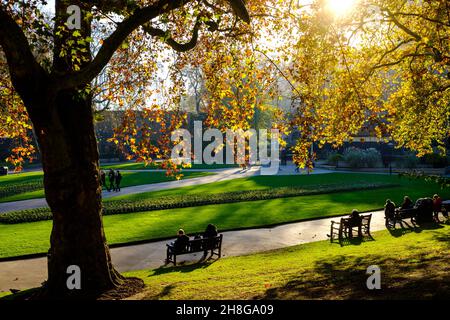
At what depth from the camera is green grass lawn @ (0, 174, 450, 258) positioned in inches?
633

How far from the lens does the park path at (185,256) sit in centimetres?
1177

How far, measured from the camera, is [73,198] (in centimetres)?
882

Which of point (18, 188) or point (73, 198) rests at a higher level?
point (73, 198)

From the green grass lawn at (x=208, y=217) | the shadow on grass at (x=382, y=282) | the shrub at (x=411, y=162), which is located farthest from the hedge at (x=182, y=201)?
the shrub at (x=411, y=162)

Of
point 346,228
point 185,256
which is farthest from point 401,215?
point 185,256

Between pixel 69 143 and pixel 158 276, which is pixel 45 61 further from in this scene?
pixel 158 276

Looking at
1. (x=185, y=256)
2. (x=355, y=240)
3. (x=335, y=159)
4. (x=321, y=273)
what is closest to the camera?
(x=321, y=273)

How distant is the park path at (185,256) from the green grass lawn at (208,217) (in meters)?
0.86

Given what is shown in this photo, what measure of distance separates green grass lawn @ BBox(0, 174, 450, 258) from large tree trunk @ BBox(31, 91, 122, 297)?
20.2 feet

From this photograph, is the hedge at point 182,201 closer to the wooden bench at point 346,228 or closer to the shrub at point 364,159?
the wooden bench at point 346,228

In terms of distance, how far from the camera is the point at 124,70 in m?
13.1

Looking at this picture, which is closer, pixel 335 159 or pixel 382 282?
pixel 382 282

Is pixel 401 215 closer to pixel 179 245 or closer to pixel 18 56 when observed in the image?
pixel 179 245

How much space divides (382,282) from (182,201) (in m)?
17.7
